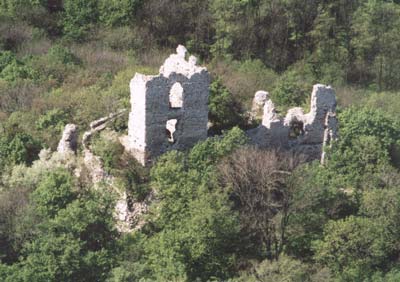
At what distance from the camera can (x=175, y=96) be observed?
3316cm

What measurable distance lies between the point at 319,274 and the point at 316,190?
3762 mm

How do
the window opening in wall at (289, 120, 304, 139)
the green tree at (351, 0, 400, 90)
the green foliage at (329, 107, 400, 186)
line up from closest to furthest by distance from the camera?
the green foliage at (329, 107, 400, 186) < the window opening in wall at (289, 120, 304, 139) < the green tree at (351, 0, 400, 90)

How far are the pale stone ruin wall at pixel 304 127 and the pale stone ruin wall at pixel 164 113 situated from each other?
2.81m

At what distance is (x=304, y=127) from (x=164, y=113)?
21.1ft

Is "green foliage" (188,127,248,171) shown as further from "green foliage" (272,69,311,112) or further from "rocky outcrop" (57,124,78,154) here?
"green foliage" (272,69,311,112)

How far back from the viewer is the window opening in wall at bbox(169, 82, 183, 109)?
3262 centimetres

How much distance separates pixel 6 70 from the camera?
4438 centimetres

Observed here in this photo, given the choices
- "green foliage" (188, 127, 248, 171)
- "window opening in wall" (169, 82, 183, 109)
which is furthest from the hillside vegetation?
"window opening in wall" (169, 82, 183, 109)

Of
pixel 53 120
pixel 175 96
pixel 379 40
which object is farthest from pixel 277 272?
pixel 379 40

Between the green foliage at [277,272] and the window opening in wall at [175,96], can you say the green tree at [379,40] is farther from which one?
the green foliage at [277,272]

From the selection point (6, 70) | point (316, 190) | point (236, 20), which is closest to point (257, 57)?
point (236, 20)

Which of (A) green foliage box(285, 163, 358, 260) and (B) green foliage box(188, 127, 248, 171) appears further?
(B) green foliage box(188, 127, 248, 171)

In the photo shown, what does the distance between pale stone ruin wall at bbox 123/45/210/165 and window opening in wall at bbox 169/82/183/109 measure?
75 centimetres

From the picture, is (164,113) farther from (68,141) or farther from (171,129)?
(68,141)
